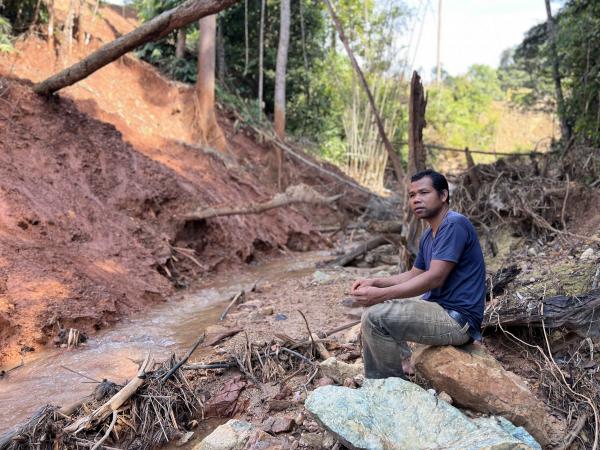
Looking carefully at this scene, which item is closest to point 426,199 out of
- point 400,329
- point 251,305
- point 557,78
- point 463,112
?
point 400,329

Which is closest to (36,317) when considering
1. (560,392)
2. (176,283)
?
(176,283)

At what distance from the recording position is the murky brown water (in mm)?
3703

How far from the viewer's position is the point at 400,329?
8.87 feet

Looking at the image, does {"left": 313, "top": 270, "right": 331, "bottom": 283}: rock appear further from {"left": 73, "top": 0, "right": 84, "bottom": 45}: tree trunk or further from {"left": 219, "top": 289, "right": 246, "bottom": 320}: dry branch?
{"left": 73, "top": 0, "right": 84, "bottom": 45}: tree trunk

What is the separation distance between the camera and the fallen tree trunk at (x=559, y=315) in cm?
304

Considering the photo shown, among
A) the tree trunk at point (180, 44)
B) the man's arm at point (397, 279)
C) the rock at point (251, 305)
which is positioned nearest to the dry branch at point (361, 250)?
the rock at point (251, 305)

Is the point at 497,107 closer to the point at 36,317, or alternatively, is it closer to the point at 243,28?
the point at 243,28

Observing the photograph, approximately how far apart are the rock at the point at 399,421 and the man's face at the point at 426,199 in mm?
951

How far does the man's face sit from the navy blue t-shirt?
4.7 inches

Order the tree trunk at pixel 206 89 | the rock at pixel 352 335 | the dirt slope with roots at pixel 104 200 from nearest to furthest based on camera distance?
the rock at pixel 352 335, the dirt slope with roots at pixel 104 200, the tree trunk at pixel 206 89

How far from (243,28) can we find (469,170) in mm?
9263

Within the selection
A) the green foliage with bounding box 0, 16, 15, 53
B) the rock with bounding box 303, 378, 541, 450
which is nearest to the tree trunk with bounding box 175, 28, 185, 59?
the green foliage with bounding box 0, 16, 15, 53

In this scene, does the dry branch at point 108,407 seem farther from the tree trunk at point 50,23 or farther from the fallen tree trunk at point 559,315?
the tree trunk at point 50,23

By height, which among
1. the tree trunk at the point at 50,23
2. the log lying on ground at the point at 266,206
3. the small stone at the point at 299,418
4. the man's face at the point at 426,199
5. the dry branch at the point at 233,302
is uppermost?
the tree trunk at the point at 50,23
